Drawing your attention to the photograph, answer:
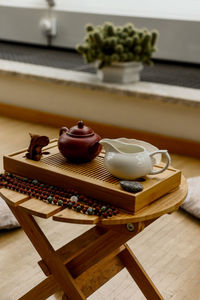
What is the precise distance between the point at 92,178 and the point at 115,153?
A: 0.30 feet

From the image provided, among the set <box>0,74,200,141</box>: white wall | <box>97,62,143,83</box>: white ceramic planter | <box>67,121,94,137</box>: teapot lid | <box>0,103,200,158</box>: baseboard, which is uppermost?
<box>67,121,94,137</box>: teapot lid

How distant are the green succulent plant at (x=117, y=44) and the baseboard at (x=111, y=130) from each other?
0.42 metres

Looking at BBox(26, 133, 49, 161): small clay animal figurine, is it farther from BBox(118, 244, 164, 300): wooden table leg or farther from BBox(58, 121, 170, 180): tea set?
BBox(118, 244, 164, 300): wooden table leg

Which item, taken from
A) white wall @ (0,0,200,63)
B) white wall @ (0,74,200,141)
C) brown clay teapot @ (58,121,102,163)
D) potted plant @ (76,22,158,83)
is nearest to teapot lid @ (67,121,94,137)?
brown clay teapot @ (58,121,102,163)

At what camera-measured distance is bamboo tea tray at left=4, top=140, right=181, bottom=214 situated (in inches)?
47.0

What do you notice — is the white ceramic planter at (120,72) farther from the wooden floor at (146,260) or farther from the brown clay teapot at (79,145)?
the brown clay teapot at (79,145)

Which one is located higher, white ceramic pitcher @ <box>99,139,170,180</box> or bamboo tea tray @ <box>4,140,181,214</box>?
white ceramic pitcher @ <box>99,139,170,180</box>

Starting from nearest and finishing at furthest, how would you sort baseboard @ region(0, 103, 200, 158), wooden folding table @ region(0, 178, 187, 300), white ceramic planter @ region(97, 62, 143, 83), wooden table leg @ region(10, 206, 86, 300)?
1. wooden folding table @ region(0, 178, 187, 300)
2. wooden table leg @ region(10, 206, 86, 300)
3. baseboard @ region(0, 103, 200, 158)
4. white ceramic planter @ region(97, 62, 143, 83)

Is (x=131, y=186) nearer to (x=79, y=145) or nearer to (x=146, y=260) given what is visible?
(x=79, y=145)

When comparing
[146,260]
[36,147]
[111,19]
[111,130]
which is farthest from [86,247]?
A: [111,19]

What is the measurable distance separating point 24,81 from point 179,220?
1.78 meters

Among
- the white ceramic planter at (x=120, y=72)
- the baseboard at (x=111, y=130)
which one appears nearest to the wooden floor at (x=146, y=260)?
the baseboard at (x=111, y=130)

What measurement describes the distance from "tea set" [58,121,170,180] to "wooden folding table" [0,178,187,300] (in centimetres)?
10

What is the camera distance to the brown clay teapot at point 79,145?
134 centimetres
